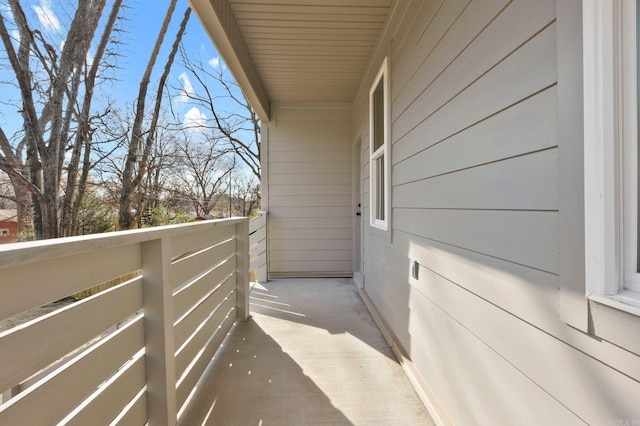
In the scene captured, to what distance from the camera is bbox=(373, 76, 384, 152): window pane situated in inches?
105

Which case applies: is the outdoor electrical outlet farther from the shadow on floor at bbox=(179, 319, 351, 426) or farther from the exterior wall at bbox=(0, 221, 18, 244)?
the exterior wall at bbox=(0, 221, 18, 244)

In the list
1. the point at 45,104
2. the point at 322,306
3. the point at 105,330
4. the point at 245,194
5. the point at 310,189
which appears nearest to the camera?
the point at 105,330

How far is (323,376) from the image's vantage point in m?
1.79

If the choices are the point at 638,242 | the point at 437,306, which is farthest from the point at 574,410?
the point at 437,306

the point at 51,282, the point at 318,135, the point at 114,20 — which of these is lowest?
the point at 51,282

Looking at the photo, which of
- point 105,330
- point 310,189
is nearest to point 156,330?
point 105,330

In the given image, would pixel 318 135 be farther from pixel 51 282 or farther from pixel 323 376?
pixel 51 282

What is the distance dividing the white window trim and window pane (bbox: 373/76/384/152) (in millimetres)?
2032

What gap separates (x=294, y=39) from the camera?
2646mm

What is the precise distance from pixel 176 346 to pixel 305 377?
0.81 meters

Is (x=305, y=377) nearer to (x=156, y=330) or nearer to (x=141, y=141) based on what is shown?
(x=156, y=330)

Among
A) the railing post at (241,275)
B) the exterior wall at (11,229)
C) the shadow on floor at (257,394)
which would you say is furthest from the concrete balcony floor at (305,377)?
the exterior wall at (11,229)

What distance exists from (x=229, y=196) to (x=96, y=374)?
8905mm

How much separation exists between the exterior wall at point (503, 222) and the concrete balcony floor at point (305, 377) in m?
0.25
